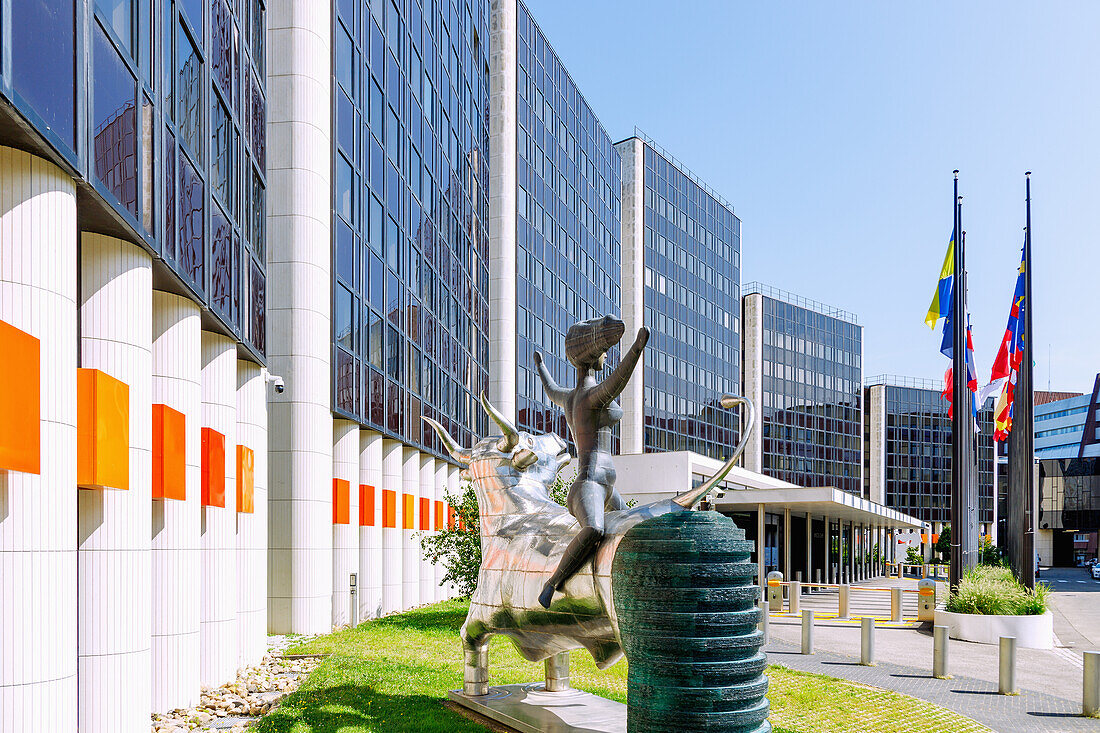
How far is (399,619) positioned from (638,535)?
68.9 feet

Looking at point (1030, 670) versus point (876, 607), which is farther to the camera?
point (876, 607)

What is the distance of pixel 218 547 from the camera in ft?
48.2

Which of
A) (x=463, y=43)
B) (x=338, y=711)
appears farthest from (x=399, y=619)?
(x=463, y=43)

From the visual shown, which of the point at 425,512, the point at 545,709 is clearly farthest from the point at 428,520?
the point at 545,709

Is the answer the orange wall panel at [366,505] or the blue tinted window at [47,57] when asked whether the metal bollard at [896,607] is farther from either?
the blue tinted window at [47,57]

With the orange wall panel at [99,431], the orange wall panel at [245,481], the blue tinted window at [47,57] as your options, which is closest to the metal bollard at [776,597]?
the orange wall panel at [245,481]

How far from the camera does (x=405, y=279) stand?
99.7 ft

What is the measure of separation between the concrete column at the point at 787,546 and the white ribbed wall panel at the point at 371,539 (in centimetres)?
2020

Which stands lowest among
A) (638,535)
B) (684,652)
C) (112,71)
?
(684,652)

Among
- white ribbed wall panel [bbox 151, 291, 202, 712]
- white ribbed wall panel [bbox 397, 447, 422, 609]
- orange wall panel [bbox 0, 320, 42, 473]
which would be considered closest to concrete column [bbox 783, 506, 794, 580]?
white ribbed wall panel [bbox 397, 447, 422, 609]

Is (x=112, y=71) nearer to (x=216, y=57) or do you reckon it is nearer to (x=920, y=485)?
(x=216, y=57)

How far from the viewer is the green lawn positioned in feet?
34.3

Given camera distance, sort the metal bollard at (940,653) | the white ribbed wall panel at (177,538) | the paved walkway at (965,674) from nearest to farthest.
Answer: the white ribbed wall panel at (177,538) → the paved walkway at (965,674) → the metal bollard at (940,653)

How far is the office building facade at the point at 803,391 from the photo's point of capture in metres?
91.9
